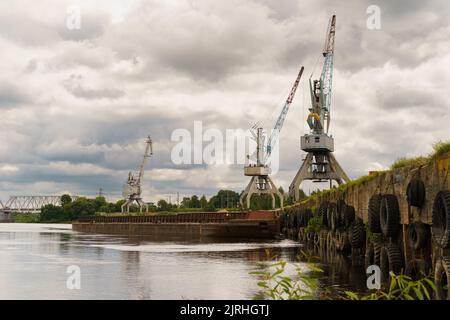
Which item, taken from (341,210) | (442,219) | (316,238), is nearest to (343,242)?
(341,210)

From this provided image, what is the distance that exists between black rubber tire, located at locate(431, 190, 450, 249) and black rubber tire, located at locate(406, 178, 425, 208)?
7.80ft

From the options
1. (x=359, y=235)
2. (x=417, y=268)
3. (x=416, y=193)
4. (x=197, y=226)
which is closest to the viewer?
(x=417, y=268)

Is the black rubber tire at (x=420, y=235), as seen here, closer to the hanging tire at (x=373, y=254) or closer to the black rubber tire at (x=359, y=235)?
the hanging tire at (x=373, y=254)

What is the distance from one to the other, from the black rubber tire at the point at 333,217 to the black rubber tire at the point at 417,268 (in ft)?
52.9

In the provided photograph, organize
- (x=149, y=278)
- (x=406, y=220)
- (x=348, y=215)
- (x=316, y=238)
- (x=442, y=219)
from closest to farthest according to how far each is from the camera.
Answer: (x=442, y=219)
(x=406, y=220)
(x=149, y=278)
(x=348, y=215)
(x=316, y=238)

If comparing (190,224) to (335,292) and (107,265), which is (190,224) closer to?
(107,265)

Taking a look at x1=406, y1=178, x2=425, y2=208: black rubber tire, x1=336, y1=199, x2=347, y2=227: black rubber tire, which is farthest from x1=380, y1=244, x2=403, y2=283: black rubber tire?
x1=336, y1=199, x2=347, y2=227: black rubber tire

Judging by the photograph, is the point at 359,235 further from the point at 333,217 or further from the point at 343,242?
the point at 333,217

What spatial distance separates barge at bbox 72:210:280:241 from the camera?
74.9 meters

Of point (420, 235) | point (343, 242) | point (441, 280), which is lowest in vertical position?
point (343, 242)

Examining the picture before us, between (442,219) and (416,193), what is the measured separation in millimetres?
2959

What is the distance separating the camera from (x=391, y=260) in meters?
20.4
